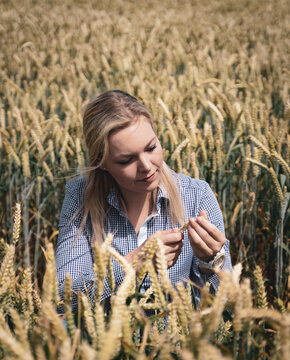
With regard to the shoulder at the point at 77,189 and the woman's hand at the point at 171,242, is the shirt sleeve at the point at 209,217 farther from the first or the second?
the shoulder at the point at 77,189

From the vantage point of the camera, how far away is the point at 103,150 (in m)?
1.58

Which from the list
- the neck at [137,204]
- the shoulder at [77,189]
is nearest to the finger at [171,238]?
the neck at [137,204]

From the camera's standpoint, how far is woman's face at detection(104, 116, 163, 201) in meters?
1.48

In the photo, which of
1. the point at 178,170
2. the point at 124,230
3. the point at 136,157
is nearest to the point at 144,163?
the point at 136,157

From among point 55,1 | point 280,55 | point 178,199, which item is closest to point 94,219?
point 178,199

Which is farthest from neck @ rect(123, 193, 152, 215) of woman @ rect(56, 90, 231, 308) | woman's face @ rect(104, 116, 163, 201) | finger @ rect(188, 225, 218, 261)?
finger @ rect(188, 225, 218, 261)

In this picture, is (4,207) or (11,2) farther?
(11,2)

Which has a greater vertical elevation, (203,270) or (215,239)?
(215,239)

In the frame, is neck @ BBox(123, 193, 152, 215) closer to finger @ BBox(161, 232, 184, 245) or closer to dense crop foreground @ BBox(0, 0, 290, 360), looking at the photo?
dense crop foreground @ BBox(0, 0, 290, 360)

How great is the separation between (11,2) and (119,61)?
7.93 meters

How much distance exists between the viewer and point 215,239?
1274 mm

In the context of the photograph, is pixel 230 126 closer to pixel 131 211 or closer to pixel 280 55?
pixel 131 211

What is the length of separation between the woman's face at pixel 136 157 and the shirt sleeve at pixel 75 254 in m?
0.25

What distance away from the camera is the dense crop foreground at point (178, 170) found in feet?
2.38
